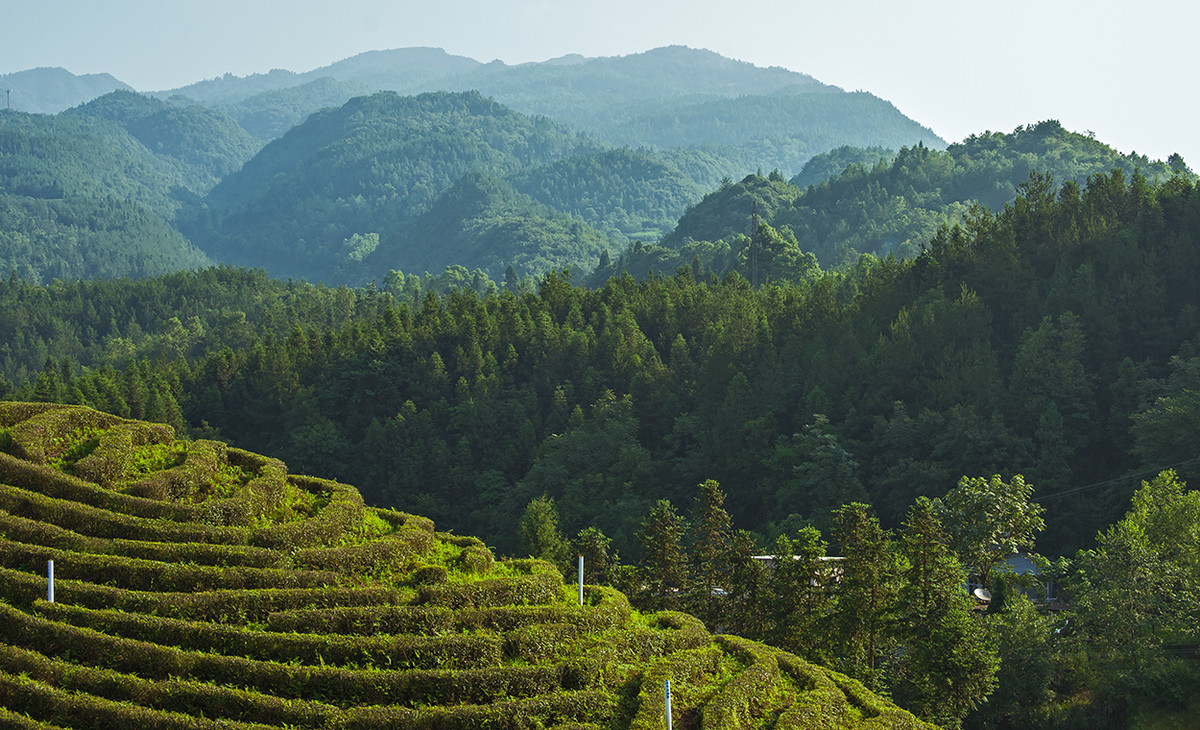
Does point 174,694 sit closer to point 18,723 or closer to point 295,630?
point 18,723

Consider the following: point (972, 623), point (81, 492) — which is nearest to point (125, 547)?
point (81, 492)

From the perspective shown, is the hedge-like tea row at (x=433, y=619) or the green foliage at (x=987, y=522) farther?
the green foliage at (x=987, y=522)

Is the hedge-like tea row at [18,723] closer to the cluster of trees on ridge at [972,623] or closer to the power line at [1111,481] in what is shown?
the cluster of trees on ridge at [972,623]

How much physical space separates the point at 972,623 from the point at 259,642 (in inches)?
917

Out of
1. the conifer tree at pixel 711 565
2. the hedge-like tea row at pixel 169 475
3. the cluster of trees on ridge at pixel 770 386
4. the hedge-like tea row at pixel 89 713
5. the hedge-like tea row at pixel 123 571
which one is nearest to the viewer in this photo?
the hedge-like tea row at pixel 89 713

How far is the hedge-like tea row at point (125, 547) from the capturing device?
66.9ft

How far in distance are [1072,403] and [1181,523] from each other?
55.4ft

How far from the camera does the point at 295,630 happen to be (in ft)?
63.2

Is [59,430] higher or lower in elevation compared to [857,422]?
higher

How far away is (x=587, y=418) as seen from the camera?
78.5 m

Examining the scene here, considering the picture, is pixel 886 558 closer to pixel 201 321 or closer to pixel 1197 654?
pixel 1197 654

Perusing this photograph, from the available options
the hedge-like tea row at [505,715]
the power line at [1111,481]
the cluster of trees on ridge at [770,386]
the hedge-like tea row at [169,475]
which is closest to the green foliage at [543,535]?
the cluster of trees on ridge at [770,386]

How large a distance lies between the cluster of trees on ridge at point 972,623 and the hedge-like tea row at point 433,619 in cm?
1584

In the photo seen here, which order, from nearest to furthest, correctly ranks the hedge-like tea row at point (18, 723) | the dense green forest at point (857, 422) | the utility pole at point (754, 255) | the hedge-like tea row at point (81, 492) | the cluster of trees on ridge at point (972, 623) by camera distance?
1. the hedge-like tea row at point (18, 723)
2. the hedge-like tea row at point (81, 492)
3. the cluster of trees on ridge at point (972, 623)
4. the dense green forest at point (857, 422)
5. the utility pole at point (754, 255)
